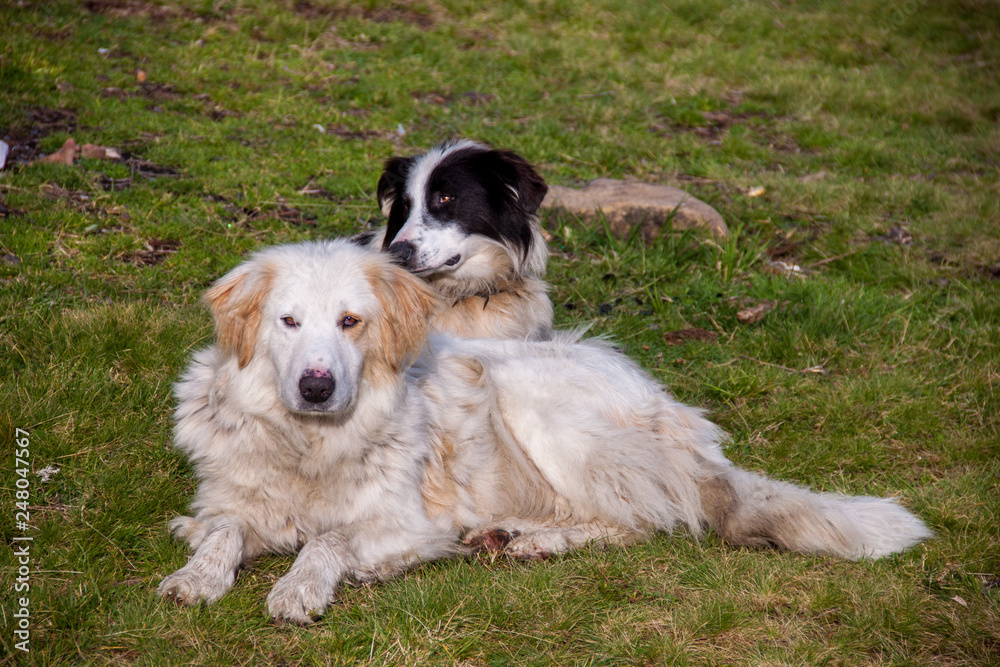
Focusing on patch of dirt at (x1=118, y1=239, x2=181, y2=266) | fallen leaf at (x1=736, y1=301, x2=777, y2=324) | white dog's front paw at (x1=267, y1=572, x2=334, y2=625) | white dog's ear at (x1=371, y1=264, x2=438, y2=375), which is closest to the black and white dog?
white dog's ear at (x1=371, y1=264, x2=438, y2=375)

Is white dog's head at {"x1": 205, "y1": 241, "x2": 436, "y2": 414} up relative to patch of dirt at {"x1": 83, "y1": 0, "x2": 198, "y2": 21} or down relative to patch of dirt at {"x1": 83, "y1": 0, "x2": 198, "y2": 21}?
up

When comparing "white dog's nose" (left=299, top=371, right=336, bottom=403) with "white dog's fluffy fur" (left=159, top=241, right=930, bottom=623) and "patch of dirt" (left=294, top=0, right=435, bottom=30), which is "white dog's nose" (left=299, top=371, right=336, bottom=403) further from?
"patch of dirt" (left=294, top=0, right=435, bottom=30)

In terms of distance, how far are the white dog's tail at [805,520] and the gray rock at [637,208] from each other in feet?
11.7

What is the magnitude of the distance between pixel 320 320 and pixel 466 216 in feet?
6.78

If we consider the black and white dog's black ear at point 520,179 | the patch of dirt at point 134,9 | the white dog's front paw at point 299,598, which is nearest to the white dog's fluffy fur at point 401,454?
the white dog's front paw at point 299,598

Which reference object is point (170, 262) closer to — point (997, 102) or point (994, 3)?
point (997, 102)

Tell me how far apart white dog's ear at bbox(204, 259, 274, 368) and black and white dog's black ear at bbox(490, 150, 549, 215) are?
2.18 metres

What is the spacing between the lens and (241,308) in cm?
353

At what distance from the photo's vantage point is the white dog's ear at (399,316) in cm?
362

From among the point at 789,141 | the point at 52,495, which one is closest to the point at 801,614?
the point at 52,495

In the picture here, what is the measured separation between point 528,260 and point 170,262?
2535mm

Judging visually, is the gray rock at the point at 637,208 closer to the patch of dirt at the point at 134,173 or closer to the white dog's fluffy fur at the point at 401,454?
the white dog's fluffy fur at the point at 401,454

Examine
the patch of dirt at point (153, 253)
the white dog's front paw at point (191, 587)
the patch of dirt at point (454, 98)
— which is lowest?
the patch of dirt at point (153, 253)

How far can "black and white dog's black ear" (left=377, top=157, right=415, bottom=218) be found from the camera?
5539 millimetres
